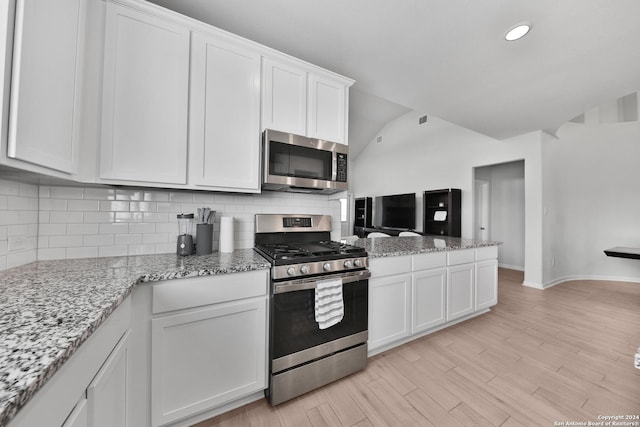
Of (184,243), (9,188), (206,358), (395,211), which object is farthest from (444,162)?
(9,188)

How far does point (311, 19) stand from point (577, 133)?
18.0 feet

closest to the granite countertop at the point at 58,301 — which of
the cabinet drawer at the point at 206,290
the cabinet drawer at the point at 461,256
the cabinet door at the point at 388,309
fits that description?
the cabinet drawer at the point at 206,290

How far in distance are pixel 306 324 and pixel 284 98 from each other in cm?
172

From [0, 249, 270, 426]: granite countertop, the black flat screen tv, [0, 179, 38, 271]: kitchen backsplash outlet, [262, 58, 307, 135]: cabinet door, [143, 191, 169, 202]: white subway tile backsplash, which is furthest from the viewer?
the black flat screen tv

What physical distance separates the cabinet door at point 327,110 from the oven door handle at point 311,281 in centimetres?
119

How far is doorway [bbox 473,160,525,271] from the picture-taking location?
17.2ft

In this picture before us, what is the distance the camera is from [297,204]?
7.64 feet

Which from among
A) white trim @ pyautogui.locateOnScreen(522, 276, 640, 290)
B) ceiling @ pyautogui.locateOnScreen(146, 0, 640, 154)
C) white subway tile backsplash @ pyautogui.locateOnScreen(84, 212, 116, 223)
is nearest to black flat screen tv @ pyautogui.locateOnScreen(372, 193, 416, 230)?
white trim @ pyautogui.locateOnScreen(522, 276, 640, 290)

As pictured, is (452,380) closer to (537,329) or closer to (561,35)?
(537,329)

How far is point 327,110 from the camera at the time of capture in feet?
7.13

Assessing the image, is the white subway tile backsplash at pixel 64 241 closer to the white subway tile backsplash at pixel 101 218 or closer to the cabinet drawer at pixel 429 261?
the white subway tile backsplash at pixel 101 218

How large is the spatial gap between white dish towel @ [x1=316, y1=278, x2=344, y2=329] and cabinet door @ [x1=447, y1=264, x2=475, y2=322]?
1395 mm

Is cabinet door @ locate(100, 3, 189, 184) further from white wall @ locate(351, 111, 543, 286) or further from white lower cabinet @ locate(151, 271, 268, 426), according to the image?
white wall @ locate(351, 111, 543, 286)

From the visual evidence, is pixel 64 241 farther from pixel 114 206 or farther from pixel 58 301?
pixel 58 301
